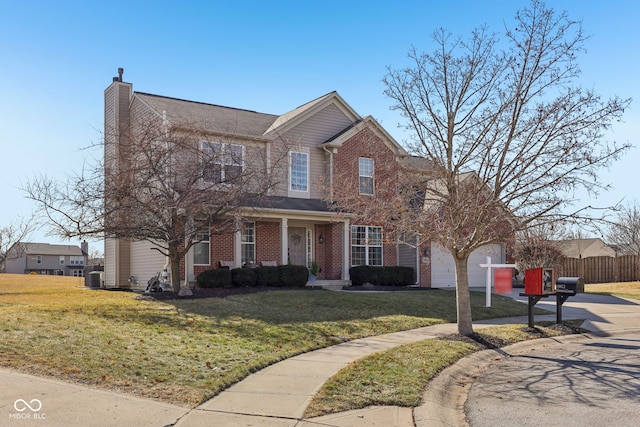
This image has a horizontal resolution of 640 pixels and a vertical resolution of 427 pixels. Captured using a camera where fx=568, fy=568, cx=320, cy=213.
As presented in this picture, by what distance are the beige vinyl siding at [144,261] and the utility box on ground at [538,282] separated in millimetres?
13354

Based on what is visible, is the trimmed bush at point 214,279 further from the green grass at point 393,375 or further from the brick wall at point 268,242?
the green grass at point 393,375

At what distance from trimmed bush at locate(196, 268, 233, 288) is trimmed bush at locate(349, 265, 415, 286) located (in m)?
5.97

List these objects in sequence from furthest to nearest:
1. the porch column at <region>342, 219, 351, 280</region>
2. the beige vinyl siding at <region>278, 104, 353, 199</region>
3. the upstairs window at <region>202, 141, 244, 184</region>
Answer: the beige vinyl siding at <region>278, 104, 353, 199</region> < the porch column at <region>342, 219, 351, 280</region> < the upstairs window at <region>202, 141, 244, 184</region>

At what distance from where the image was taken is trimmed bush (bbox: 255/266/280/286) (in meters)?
20.2

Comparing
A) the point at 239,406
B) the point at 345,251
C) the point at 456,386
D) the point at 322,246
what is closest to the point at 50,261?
the point at 322,246

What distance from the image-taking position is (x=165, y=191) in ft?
55.1

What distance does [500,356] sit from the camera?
425 inches

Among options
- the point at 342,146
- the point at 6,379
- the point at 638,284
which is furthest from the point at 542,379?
the point at 638,284

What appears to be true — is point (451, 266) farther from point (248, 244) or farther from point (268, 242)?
point (248, 244)

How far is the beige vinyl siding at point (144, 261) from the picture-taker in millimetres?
21844

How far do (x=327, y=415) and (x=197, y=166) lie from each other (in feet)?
39.4

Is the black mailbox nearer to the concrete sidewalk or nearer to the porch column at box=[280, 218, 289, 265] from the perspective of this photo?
the concrete sidewalk

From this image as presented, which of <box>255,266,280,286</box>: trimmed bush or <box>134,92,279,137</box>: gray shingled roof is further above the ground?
<box>134,92,279,137</box>: gray shingled roof

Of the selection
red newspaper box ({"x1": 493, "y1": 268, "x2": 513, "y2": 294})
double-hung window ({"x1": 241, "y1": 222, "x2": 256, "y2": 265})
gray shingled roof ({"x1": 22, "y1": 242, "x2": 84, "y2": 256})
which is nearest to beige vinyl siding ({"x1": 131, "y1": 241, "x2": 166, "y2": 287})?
double-hung window ({"x1": 241, "y1": 222, "x2": 256, "y2": 265})
